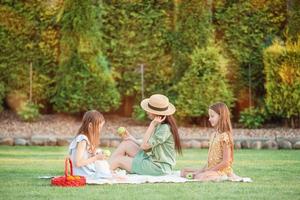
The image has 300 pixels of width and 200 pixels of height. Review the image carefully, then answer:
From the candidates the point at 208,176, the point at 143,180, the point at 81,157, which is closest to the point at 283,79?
the point at 208,176

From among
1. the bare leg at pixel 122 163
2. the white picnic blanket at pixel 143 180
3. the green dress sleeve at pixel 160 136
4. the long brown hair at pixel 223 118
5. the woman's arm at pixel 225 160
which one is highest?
the long brown hair at pixel 223 118

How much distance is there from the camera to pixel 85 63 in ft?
54.0

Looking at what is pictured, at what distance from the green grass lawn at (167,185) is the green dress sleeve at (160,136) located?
2.86ft

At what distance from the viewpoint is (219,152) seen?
8805 millimetres

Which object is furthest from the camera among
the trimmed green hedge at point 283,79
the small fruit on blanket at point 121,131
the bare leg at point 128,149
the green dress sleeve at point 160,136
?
the trimmed green hedge at point 283,79

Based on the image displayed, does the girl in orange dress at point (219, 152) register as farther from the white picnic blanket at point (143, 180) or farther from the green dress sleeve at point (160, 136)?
the green dress sleeve at point (160, 136)

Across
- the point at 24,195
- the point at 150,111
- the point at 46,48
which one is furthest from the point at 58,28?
the point at 24,195

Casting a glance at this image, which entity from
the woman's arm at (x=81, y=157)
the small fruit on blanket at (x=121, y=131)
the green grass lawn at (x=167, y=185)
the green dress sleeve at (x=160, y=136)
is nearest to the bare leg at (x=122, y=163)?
the small fruit on blanket at (x=121, y=131)

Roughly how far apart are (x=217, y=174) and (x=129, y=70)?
349 inches

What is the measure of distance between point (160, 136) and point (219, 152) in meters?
0.72

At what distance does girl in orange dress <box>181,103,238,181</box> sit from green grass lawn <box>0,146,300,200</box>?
0.37 metres

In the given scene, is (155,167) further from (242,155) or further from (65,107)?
(65,107)

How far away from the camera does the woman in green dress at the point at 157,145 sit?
352 inches

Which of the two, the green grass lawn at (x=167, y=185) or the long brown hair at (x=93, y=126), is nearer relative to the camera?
the green grass lawn at (x=167, y=185)
